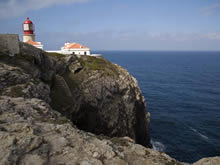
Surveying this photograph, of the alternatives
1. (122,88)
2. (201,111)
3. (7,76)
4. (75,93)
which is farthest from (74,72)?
(201,111)

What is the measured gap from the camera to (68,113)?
90.8 ft

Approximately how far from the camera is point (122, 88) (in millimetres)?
39188

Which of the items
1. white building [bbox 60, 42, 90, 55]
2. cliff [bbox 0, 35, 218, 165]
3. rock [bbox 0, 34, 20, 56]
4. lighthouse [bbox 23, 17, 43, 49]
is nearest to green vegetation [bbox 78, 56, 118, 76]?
cliff [bbox 0, 35, 218, 165]

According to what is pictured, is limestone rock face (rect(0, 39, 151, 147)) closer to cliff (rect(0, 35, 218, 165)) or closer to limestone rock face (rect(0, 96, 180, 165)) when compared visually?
cliff (rect(0, 35, 218, 165))

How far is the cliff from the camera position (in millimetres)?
9461

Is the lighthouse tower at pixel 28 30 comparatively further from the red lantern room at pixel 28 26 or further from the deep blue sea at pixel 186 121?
the deep blue sea at pixel 186 121

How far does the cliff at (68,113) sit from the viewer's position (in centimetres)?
946

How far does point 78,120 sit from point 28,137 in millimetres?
22366

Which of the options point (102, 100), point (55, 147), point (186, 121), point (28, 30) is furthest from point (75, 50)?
point (55, 147)

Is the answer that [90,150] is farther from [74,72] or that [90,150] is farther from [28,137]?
[74,72]

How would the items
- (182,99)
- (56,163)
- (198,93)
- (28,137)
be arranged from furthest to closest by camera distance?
(198,93) → (182,99) → (28,137) → (56,163)

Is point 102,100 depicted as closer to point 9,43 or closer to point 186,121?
point 9,43

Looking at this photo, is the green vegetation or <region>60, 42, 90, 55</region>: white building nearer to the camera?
the green vegetation

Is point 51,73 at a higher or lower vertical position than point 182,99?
higher
